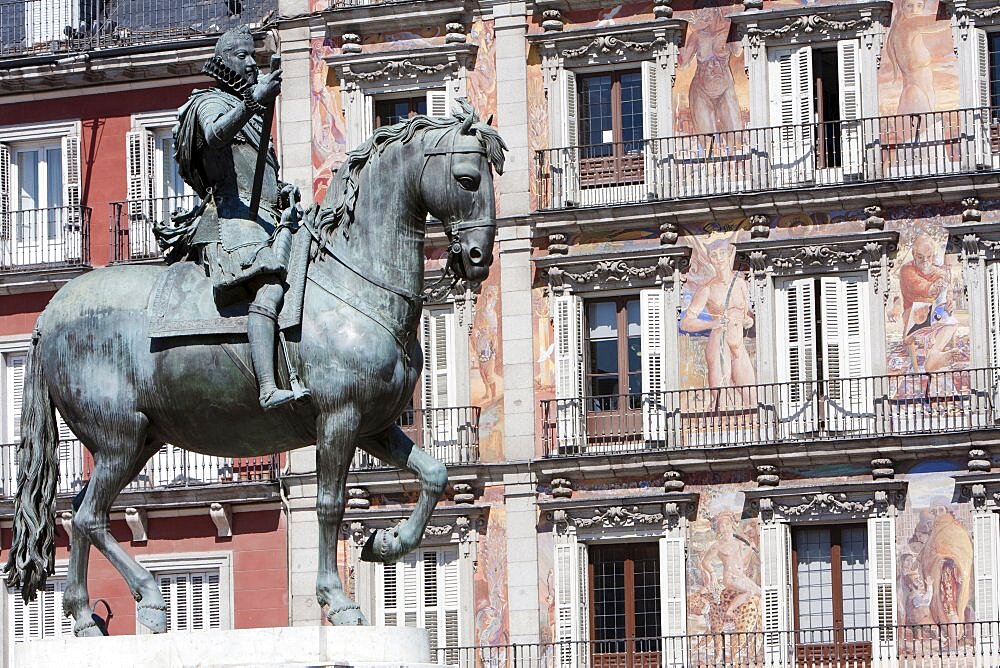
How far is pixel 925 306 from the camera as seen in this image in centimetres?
3738

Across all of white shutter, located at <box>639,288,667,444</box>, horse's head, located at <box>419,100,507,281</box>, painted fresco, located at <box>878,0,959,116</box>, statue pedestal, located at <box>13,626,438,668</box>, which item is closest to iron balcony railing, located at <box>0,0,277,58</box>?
white shutter, located at <box>639,288,667,444</box>

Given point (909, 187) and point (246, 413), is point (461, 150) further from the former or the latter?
point (909, 187)

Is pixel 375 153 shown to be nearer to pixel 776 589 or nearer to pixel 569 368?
pixel 776 589

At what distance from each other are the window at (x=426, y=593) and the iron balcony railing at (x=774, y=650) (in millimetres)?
521

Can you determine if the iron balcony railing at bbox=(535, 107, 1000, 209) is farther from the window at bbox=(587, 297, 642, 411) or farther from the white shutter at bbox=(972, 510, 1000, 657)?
the white shutter at bbox=(972, 510, 1000, 657)

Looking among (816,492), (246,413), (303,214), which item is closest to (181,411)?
(246,413)

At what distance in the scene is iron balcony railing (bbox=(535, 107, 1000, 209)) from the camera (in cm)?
3756

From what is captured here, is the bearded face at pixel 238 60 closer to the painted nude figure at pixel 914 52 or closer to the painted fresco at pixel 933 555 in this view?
the painted fresco at pixel 933 555

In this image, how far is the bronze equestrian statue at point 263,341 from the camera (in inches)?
624

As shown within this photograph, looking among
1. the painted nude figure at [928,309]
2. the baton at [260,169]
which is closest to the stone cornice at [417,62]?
the painted nude figure at [928,309]

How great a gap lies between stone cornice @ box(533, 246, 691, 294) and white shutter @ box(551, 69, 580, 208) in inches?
37.4

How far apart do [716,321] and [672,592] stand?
4092 mm

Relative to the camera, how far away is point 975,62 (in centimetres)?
3759

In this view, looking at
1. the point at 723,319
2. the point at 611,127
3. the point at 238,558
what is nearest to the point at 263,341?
the point at 723,319
